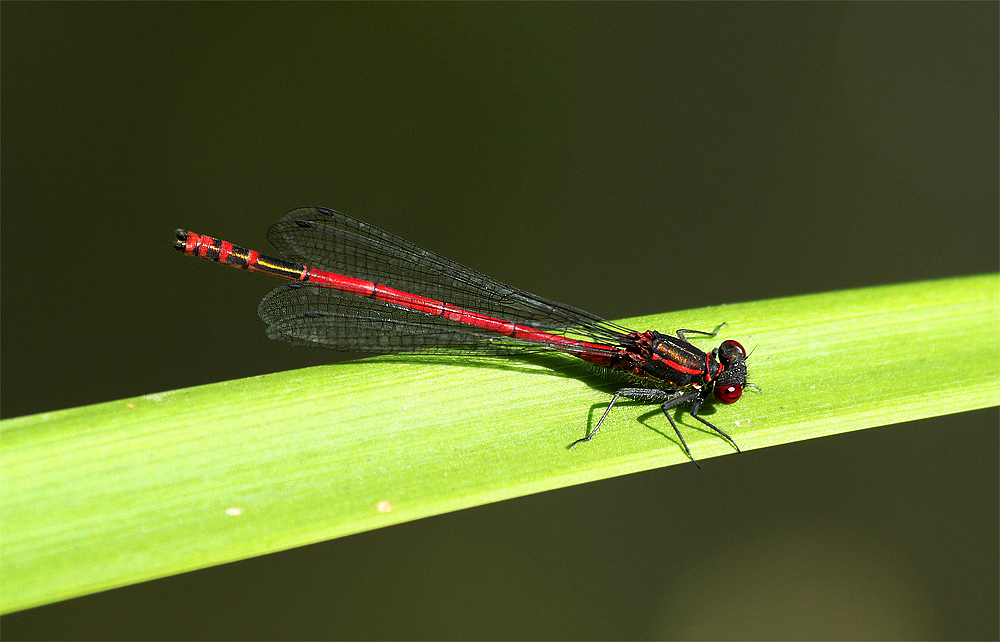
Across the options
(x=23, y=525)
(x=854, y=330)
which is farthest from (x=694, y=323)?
(x=23, y=525)

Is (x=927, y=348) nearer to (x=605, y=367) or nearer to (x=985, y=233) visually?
(x=605, y=367)

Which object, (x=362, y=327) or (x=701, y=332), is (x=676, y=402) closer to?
(x=701, y=332)

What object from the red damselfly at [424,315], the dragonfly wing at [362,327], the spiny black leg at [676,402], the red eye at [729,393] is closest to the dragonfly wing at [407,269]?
the red damselfly at [424,315]

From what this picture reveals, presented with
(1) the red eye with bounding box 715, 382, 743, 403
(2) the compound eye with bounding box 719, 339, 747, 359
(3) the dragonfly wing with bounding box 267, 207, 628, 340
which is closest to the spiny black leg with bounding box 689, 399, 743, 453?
(1) the red eye with bounding box 715, 382, 743, 403

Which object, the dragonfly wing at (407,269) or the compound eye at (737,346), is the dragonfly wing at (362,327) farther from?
the compound eye at (737,346)

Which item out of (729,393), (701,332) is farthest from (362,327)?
(729,393)

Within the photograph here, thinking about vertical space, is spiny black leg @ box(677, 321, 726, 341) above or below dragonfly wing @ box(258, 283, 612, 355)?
above

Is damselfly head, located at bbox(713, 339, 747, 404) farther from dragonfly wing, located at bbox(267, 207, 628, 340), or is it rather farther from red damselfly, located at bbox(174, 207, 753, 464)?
dragonfly wing, located at bbox(267, 207, 628, 340)
